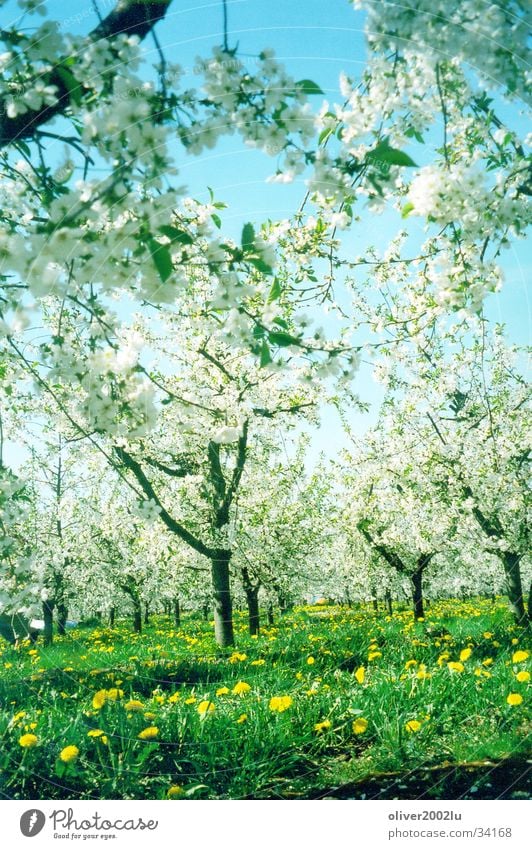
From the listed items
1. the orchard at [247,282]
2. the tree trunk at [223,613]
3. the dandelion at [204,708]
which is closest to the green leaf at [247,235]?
the orchard at [247,282]

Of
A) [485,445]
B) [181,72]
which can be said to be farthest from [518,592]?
[181,72]

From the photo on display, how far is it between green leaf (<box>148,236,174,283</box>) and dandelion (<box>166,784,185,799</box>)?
2218mm

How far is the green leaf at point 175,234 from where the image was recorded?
1.77 metres

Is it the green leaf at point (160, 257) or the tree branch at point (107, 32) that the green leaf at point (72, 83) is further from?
the green leaf at point (160, 257)

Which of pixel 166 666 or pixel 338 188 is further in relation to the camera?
pixel 166 666

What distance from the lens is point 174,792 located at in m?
2.36

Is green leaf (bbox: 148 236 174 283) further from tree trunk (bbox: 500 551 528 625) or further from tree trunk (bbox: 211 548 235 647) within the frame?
tree trunk (bbox: 500 551 528 625)

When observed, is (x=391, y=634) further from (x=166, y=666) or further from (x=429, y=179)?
(x=429, y=179)

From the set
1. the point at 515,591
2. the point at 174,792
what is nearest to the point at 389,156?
the point at 174,792

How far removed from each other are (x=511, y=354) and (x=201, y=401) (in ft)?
26.3

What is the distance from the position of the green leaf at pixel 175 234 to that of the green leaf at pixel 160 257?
0.07 metres

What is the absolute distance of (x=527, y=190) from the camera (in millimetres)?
2498

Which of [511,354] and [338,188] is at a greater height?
[511,354]

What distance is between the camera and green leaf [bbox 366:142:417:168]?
5.77ft
